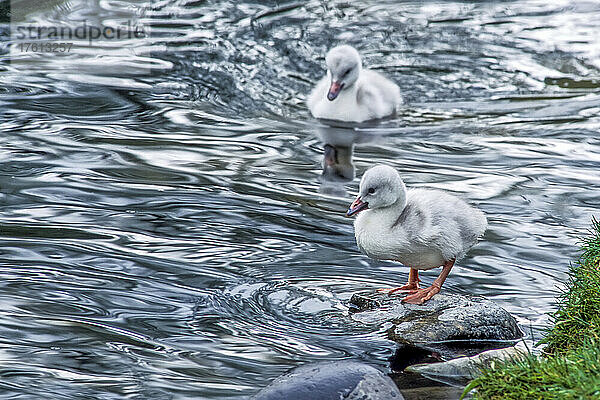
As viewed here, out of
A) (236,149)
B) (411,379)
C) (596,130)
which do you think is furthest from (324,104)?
(411,379)

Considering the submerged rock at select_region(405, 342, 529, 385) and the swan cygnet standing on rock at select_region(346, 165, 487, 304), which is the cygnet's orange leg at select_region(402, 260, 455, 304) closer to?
the swan cygnet standing on rock at select_region(346, 165, 487, 304)

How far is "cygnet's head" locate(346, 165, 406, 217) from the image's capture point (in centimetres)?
600

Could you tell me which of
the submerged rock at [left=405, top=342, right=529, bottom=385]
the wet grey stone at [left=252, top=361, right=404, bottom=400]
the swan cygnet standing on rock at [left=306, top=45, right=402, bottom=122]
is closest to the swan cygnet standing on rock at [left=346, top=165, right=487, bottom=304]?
the submerged rock at [left=405, top=342, right=529, bottom=385]

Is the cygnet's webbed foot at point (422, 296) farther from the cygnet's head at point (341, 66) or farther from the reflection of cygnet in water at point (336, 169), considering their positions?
the cygnet's head at point (341, 66)

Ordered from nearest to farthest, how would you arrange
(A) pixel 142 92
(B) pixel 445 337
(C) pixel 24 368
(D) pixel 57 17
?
(C) pixel 24 368 < (B) pixel 445 337 < (A) pixel 142 92 < (D) pixel 57 17

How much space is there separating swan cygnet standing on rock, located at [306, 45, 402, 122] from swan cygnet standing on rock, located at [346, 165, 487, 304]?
417 cm

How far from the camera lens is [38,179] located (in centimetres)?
820

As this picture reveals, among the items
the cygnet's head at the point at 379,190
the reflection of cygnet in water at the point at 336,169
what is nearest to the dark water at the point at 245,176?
the reflection of cygnet in water at the point at 336,169

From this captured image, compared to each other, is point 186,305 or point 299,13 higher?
point 299,13

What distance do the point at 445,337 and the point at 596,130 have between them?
4.84m

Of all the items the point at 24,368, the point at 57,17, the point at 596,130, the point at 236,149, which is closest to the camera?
the point at 24,368

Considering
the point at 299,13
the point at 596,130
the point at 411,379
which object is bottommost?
the point at 411,379

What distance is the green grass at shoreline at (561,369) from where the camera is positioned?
13.5ft

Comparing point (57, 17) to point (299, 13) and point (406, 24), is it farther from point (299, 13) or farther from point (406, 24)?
point (406, 24)
